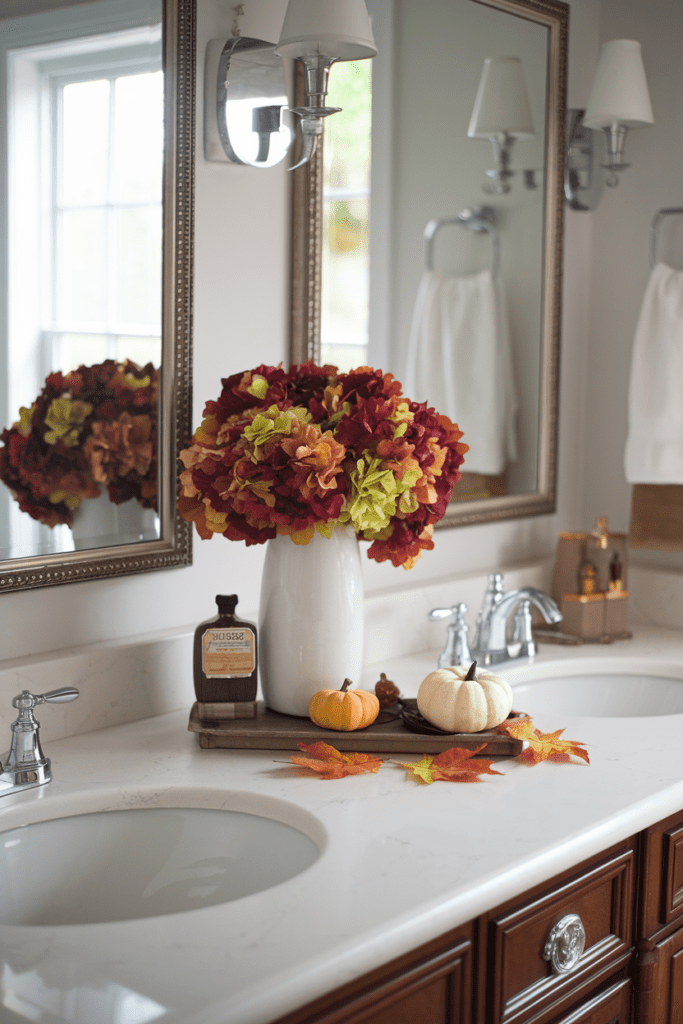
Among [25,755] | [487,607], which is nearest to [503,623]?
[487,607]

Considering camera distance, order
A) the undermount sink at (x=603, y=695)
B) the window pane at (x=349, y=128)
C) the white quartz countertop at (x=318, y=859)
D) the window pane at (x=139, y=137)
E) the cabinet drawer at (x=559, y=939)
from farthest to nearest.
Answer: the undermount sink at (x=603, y=695), the window pane at (x=349, y=128), the window pane at (x=139, y=137), the cabinet drawer at (x=559, y=939), the white quartz countertop at (x=318, y=859)

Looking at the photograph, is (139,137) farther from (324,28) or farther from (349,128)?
(349,128)

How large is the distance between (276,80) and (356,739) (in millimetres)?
989

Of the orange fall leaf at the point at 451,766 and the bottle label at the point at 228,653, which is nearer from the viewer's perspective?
the orange fall leaf at the point at 451,766

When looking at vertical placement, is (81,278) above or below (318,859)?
above

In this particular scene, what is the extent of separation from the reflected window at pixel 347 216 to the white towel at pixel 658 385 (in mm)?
668

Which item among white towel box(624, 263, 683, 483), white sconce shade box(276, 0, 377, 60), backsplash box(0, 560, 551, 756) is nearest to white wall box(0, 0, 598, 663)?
backsplash box(0, 560, 551, 756)

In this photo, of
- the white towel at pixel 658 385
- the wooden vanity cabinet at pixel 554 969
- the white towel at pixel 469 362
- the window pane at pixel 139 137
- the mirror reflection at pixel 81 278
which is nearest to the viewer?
the wooden vanity cabinet at pixel 554 969

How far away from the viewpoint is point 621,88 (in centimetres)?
207

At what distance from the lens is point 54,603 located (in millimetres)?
1456

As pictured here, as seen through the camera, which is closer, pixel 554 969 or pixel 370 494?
pixel 554 969

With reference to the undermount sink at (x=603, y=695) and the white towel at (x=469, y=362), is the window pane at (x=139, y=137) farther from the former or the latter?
the undermount sink at (x=603, y=695)

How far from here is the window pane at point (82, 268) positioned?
1401mm

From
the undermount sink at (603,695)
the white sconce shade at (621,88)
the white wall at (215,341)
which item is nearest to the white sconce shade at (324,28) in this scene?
the white wall at (215,341)
